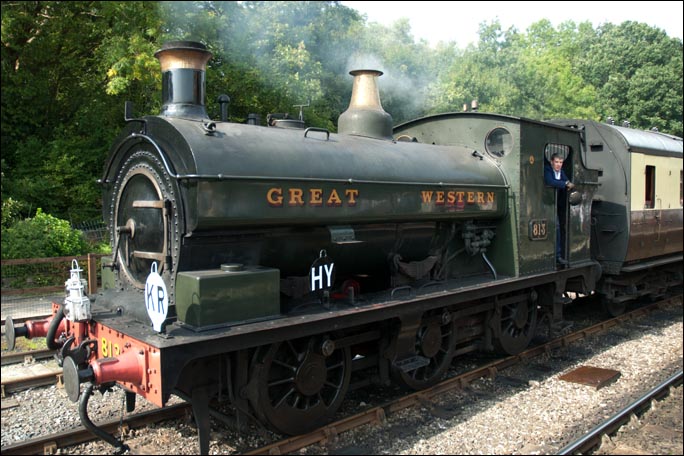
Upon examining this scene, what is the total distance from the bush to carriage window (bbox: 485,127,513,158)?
10.0 m

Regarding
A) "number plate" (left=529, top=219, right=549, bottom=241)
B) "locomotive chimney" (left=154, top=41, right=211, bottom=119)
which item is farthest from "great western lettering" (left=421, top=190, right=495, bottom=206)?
"locomotive chimney" (left=154, top=41, right=211, bottom=119)

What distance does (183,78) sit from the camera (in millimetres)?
4906

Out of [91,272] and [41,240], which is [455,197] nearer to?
[91,272]

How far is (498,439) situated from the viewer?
5.05 meters

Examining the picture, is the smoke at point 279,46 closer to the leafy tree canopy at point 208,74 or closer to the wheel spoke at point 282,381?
the leafy tree canopy at point 208,74

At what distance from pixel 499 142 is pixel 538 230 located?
1.22 m

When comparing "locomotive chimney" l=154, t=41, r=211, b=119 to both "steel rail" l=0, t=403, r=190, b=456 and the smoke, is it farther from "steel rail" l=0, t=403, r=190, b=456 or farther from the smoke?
"steel rail" l=0, t=403, r=190, b=456

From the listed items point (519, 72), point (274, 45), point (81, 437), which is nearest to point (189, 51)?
point (81, 437)

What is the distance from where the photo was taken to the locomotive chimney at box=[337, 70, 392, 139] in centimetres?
630

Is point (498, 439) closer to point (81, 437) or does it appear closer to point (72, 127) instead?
point (81, 437)

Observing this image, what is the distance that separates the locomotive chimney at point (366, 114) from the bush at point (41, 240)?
9075 millimetres

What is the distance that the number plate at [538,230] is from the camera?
7.02 m

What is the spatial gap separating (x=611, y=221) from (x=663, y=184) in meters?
2.06

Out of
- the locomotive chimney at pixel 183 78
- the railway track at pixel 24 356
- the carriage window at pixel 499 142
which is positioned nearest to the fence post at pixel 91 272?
the railway track at pixel 24 356
